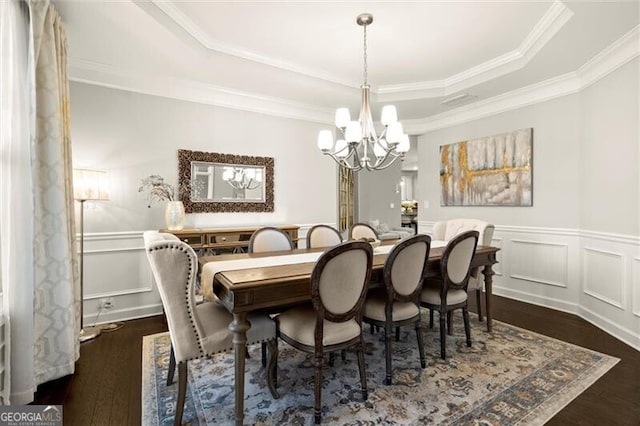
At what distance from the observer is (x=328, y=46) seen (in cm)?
316

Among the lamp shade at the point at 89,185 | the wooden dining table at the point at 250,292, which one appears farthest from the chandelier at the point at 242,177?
the wooden dining table at the point at 250,292

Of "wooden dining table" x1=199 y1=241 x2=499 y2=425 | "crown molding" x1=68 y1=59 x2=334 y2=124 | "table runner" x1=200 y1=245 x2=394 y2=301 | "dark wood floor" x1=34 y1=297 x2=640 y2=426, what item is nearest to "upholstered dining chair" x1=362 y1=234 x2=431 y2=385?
"wooden dining table" x1=199 y1=241 x2=499 y2=425

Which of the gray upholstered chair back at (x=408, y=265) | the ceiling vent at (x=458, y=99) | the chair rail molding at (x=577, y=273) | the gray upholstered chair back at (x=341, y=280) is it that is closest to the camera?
the gray upholstered chair back at (x=341, y=280)

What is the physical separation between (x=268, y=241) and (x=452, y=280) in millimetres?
1704

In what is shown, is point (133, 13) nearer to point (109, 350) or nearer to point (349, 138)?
point (349, 138)

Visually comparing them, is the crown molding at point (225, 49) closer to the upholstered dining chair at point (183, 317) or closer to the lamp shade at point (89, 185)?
the lamp shade at point (89, 185)

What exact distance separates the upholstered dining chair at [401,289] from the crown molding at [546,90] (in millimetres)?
2605

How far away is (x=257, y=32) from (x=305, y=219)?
99.9 inches

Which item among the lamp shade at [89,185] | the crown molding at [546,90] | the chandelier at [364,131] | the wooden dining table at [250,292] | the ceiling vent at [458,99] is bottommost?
the wooden dining table at [250,292]

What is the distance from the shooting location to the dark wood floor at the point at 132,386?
1.85 meters

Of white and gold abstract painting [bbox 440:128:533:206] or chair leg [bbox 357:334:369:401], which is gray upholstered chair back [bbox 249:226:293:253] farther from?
white and gold abstract painting [bbox 440:128:533:206]

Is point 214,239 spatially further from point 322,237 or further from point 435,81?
point 435,81

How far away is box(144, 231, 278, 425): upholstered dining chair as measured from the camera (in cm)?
164

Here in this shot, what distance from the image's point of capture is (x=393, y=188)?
328 inches
